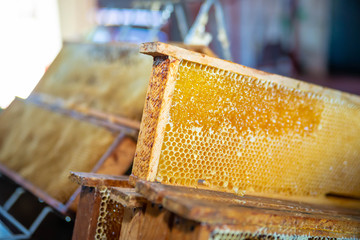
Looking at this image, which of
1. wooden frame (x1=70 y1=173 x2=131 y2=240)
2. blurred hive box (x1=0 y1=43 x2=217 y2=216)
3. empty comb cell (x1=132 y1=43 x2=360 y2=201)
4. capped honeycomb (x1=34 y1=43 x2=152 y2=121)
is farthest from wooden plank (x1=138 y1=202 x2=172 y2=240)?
→ capped honeycomb (x1=34 y1=43 x2=152 y2=121)

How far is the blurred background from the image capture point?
436cm

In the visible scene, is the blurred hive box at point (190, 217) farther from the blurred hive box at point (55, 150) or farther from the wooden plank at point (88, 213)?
the blurred hive box at point (55, 150)

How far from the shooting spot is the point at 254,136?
1.68m

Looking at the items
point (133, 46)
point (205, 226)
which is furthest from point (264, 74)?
point (133, 46)

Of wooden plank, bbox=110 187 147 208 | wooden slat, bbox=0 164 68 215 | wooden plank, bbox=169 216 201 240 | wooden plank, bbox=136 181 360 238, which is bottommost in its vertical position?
wooden slat, bbox=0 164 68 215


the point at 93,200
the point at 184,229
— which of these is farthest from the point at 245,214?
the point at 93,200

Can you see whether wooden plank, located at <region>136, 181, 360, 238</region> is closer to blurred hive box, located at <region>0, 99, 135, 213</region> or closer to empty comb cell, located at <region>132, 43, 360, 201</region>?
empty comb cell, located at <region>132, 43, 360, 201</region>

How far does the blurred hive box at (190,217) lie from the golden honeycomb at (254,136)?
0.39 feet

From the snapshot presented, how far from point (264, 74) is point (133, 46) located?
5.41ft

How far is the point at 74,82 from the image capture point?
338 cm

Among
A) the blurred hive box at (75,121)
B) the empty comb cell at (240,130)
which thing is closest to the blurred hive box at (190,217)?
the empty comb cell at (240,130)

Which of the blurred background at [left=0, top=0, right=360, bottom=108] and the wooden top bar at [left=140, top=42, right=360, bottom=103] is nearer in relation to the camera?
the wooden top bar at [left=140, top=42, right=360, bottom=103]

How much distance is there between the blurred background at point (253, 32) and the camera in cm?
436

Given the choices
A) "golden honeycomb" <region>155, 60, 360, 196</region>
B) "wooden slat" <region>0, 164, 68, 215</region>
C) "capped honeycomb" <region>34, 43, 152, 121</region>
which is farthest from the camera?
"capped honeycomb" <region>34, 43, 152, 121</region>
